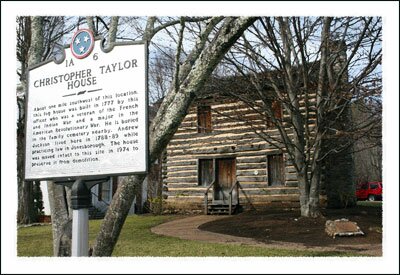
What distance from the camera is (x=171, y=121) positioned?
524 centimetres

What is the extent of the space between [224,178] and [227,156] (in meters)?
1.15

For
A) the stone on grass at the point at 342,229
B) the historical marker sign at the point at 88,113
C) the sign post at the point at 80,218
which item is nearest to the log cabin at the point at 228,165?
the stone on grass at the point at 342,229

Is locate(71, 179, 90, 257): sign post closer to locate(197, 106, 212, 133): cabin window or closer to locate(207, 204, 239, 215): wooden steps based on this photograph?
locate(207, 204, 239, 215): wooden steps

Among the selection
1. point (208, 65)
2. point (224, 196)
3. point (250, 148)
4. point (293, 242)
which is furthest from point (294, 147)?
point (208, 65)

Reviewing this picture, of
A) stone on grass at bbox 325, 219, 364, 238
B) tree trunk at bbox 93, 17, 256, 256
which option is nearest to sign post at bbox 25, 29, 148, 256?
tree trunk at bbox 93, 17, 256, 256

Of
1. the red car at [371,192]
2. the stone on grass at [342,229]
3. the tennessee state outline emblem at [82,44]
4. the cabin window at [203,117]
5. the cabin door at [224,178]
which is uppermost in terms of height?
the cabin window at [203,117]

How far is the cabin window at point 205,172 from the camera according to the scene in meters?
22.0

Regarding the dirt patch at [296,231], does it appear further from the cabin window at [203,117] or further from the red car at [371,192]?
the red car at [371,192]

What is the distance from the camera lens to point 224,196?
21.5 meters

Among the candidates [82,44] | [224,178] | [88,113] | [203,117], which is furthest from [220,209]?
[82,44]

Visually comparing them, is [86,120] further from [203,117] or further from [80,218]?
[203,117]

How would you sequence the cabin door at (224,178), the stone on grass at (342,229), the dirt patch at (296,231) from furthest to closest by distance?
the cabin door at (224,178) → the stone on grass at (342,229) → the dirt patch at (296,231)

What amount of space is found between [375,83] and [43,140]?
11088 mm

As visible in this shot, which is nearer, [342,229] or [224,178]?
[342,229]
